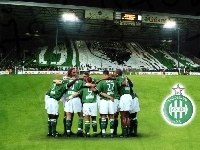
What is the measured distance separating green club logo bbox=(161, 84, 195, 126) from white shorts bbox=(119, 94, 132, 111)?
3.71ft

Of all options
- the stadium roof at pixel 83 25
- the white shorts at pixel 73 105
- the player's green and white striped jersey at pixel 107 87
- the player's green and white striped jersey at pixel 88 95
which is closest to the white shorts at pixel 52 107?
the white shorts at pixel 73 105

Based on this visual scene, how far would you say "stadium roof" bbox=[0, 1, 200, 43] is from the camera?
111 feet

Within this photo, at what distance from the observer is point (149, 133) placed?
909cm

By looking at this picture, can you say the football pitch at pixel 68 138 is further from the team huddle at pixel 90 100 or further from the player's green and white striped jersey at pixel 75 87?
the player's green and white striped jersey at pixel 75 87

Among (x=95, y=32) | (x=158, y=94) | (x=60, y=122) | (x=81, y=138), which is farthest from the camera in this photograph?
(x=95, y=32)

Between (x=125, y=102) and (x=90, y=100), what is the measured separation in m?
0.88

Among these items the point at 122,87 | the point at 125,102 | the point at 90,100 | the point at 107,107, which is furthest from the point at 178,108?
the point at 90,100

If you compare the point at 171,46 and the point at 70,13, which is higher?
the point at 70,13

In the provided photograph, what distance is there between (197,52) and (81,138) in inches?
1112

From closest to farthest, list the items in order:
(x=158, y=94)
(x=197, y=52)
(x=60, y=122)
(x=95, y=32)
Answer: (x=60, y=122), (x=158, y=94), (x=197, y=52), (x=95, y=32)

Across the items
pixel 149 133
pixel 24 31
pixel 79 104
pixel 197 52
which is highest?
pixel 24 31

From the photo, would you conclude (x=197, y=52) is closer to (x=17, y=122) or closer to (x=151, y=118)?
(x=151, y=118)

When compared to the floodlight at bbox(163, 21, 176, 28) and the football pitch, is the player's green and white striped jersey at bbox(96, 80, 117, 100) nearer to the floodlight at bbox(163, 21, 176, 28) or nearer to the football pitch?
the football pitch

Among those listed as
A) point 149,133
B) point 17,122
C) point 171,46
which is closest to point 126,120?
point 149,133
